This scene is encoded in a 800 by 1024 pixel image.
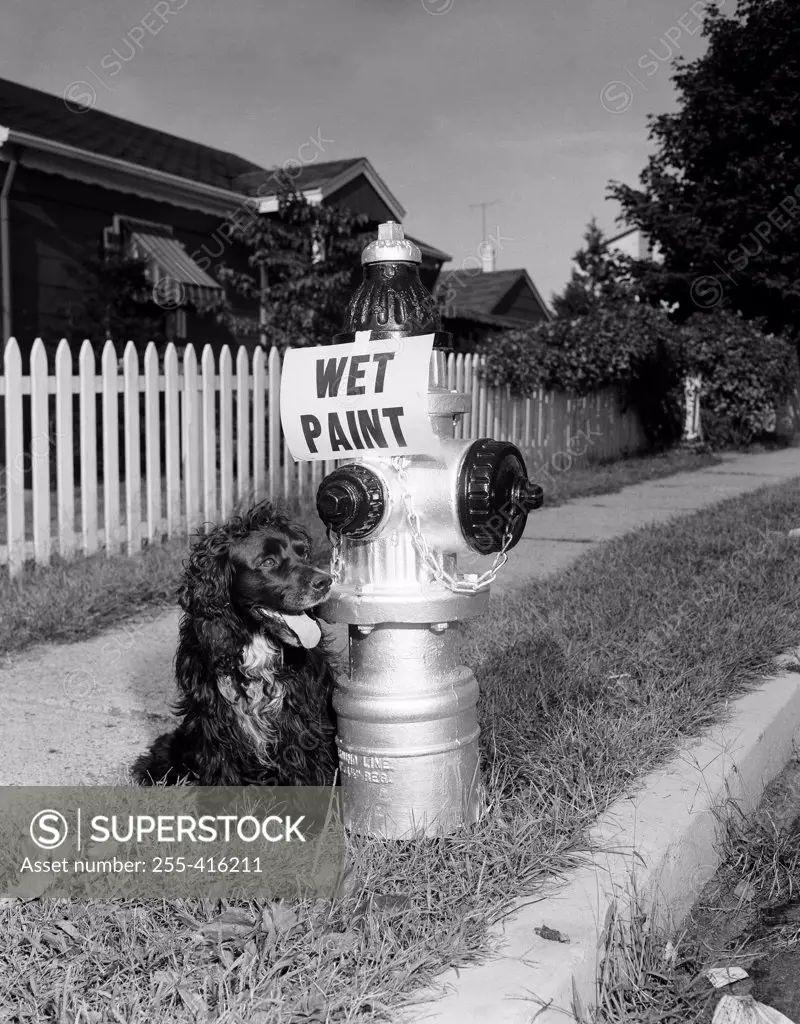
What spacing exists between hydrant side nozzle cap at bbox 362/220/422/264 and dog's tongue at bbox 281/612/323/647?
101cm

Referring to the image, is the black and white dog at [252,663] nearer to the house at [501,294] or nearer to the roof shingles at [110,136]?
the roof shingles at [110,136]

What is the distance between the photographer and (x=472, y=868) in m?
2.35

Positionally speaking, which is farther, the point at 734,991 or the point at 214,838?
the point at 214,838

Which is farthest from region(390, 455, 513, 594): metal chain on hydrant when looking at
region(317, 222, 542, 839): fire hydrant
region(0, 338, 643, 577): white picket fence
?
region(0, 338, 643, 577): white picket fence

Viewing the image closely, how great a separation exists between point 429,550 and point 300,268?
12393 mm

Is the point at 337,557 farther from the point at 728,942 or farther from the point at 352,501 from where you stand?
the point at 728,942

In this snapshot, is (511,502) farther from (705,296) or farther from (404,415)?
(705,296)

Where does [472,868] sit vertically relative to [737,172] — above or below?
below

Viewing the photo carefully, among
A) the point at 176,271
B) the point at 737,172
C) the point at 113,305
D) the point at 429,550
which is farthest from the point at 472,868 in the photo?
the point at 737,172

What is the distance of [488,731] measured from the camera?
325 cm

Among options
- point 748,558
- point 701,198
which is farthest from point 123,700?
point 701,198

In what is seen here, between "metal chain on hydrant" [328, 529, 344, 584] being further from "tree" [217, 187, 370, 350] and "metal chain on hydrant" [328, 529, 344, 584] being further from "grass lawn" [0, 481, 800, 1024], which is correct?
"tree" [217, 187, 370, 350]

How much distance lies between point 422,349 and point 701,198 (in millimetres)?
22959

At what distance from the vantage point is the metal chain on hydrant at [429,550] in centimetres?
245
